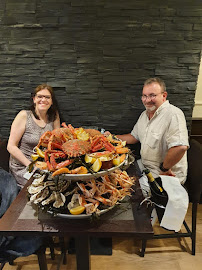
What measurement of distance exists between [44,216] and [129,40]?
1605 millimetres

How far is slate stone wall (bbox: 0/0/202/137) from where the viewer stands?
1785 mm

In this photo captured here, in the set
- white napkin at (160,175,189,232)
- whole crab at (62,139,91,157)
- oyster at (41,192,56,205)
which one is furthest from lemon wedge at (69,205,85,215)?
white napkin at (160,175,189,232)

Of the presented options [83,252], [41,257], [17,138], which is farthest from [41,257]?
[17,138]

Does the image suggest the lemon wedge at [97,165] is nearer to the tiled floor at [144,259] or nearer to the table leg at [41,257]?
the table leg at [41,257]

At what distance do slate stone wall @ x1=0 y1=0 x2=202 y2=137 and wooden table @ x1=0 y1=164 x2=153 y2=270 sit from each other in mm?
1209

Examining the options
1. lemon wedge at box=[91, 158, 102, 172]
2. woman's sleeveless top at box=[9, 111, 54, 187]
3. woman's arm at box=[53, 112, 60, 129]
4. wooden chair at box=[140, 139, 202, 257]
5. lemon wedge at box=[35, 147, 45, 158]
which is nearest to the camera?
lemon wedge at box=[91, 158, 102, 172]

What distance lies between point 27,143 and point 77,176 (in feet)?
3.89

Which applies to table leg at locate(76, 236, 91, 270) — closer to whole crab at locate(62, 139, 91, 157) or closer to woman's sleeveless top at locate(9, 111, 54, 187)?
whole crab at locate(62, 139, 91, 157)

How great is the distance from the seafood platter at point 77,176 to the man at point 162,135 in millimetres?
710

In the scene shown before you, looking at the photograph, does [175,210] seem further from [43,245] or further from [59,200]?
[43,245]

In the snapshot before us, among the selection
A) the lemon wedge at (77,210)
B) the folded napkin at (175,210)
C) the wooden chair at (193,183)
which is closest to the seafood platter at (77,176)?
the lemon wedge at (77,210)

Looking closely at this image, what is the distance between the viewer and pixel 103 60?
191cm

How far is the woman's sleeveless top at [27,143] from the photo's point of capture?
1.89 meters

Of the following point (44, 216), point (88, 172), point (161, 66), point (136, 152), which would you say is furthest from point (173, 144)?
point (44, 216)
